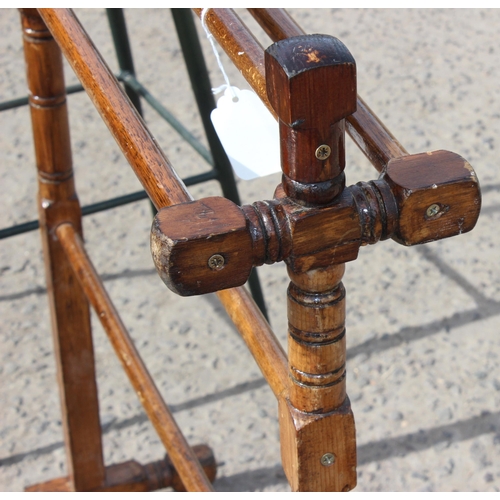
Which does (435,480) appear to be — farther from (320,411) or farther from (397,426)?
(320,411)

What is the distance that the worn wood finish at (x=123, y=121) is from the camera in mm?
689

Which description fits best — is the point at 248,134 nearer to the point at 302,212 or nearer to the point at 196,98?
the point at 302,212

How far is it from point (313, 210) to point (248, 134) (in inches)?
8.3

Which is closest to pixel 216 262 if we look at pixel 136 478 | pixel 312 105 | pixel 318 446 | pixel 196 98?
pixel 312 105

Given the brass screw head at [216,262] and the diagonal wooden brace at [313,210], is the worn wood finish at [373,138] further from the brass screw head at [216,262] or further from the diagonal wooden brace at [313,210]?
the brass screw head at [216,262]

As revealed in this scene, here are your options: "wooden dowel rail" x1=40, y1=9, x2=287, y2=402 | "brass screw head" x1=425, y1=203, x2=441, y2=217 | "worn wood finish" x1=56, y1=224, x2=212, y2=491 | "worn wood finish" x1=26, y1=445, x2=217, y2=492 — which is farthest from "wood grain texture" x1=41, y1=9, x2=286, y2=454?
"worn wood finish" x1=26, y1=445, x2=217, y2=492

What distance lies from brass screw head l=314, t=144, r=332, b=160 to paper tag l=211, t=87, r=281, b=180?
0.17m

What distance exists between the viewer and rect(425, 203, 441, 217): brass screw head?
1.96ft

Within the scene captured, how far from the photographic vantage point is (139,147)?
71 cm

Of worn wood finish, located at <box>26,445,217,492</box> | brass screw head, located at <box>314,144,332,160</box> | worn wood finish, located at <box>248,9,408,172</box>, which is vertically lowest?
worn wood finish, located at <box>26,445,217,492</box>

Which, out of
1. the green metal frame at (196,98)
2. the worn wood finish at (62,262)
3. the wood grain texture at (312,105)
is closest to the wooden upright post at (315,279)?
the wood grain texture at (312,105)

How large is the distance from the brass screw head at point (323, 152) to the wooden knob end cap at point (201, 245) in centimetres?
7

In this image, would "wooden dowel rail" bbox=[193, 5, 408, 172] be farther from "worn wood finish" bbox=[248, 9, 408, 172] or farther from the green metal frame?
the green metal frame

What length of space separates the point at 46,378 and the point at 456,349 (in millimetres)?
1053
